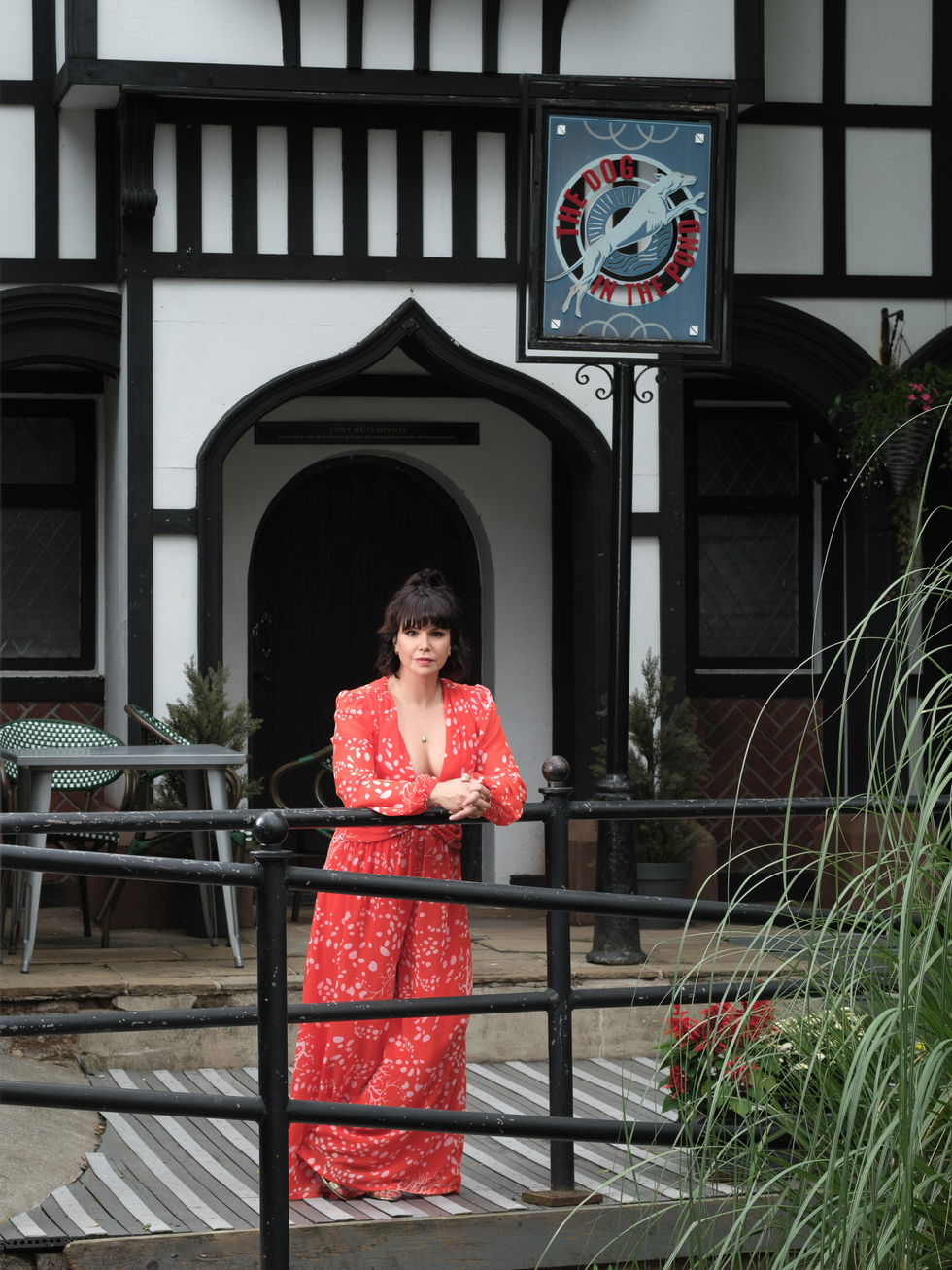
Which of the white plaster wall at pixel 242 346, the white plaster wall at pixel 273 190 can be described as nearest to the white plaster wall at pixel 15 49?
the white plaster wall at pixel 273 190

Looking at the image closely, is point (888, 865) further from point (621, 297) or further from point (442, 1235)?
point (621, 297)

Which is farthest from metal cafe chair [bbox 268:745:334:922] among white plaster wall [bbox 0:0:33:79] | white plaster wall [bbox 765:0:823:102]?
white plaster wall [bbox 765:0:823:102]

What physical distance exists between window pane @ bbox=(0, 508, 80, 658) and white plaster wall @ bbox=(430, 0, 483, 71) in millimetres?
3182

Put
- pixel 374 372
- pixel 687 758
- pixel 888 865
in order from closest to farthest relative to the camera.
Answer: pixel 888 865 → pixel 687 758 → pixel 374 372

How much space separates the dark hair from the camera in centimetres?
448

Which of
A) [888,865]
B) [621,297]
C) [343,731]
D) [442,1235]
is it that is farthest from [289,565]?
[888,865]

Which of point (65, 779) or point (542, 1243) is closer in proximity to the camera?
point (542, 1243)

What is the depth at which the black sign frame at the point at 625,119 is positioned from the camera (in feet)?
21.2

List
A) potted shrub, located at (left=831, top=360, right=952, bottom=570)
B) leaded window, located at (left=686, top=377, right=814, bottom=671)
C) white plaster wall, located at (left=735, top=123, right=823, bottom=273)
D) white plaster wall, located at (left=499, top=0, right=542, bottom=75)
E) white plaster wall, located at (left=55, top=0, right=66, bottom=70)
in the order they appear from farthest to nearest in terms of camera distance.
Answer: leaded window, located at (left=686, top=377, right=814, bottom=671) < white plaster wall, located at (left=735, top=123, right=823, bottom=273) < potted shrub, located at (left=831, top=360, right=952, bottom=570) < white plaster wall, located at (left=55, top=0, right=66, bottom=70) < white plaster wall, located at (left=499, top=0, right=542, bottom=75)

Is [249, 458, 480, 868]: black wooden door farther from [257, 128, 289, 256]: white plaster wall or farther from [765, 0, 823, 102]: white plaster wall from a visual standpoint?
[765, 0, 823, 102]: white plaster wall

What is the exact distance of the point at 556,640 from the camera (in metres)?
9.23

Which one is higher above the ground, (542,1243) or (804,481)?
(804,481)

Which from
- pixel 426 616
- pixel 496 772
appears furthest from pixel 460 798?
pixel 426 616

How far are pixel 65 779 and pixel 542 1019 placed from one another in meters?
2.37
